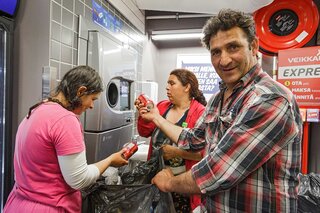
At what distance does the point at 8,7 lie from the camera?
55.1 inches

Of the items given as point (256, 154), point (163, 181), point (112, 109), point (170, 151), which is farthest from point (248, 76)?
point (112, 109)

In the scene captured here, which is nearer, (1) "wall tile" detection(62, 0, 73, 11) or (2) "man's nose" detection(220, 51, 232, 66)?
(2) "man's nose" detection(220, 51, 232, 66)

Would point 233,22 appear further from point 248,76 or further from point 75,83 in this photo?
point 75,83

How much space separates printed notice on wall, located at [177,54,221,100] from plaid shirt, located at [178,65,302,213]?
3.32 metres

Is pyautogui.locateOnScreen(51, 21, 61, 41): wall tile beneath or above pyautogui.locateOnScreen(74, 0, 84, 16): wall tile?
beneath

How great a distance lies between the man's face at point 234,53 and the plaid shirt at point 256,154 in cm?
4

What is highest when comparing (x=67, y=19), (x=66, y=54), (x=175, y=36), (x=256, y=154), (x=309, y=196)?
(x=175, y=36)

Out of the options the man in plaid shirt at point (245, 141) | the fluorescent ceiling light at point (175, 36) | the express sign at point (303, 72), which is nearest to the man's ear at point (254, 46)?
the man in plaid shirt at point (245, 141)

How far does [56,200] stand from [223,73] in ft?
3.19

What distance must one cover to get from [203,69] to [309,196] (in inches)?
108

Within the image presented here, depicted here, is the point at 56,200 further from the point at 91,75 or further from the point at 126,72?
the point at 126,72

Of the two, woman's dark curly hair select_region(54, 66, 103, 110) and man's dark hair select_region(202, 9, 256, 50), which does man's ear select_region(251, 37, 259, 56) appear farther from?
woman's dark curly hair select_region(54, 66, 103, 110)

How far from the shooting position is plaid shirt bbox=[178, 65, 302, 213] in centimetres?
80

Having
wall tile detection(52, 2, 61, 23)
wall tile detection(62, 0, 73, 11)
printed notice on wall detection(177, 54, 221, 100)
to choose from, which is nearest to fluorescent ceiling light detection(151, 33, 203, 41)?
printed notice on wall detection(177, 54, 221, 100)
